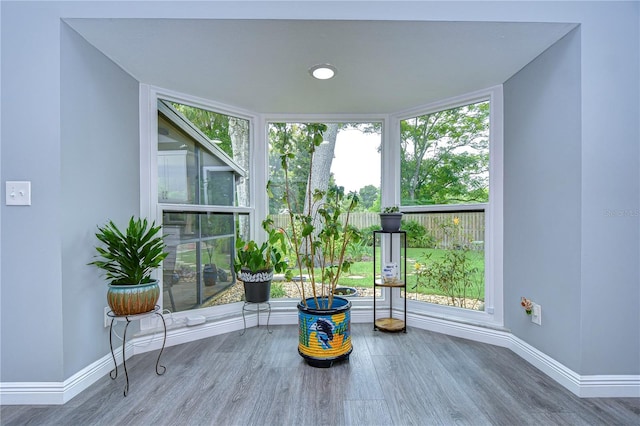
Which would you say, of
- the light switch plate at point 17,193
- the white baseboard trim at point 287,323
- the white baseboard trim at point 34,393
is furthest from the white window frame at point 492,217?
the light switch plate at point 17,193

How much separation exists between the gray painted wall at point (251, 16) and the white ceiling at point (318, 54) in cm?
7

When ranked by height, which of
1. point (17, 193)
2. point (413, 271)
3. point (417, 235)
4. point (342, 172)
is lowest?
point (413, 271)

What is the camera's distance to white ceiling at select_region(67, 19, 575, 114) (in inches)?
66.9

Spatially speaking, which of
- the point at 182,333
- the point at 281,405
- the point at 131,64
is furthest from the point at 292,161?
the point at 281,405

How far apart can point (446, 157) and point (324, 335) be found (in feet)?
6.21

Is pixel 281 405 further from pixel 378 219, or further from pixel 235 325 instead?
pixel 378 219

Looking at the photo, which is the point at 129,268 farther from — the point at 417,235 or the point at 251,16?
the point at 417,235

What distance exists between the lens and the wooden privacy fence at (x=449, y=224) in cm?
258

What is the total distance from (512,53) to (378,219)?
5.49 feet

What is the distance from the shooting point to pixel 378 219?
118 inches

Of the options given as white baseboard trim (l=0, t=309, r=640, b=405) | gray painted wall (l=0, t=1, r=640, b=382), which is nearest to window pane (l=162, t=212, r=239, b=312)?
white baseboard trim (l=0, t=309, r=640, b=405)

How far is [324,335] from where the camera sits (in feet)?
6.72

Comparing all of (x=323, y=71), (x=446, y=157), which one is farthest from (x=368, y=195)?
(x=323, y=71)

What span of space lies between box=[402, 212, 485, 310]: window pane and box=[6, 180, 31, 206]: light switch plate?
2.78 meters
